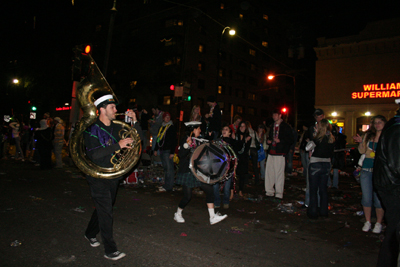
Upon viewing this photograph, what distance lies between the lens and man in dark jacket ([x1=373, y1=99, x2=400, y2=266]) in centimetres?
294

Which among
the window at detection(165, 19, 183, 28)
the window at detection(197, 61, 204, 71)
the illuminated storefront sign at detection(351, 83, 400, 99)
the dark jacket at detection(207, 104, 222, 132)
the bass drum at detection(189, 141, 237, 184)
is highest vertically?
the window at detection(165, 19, 183, 28)

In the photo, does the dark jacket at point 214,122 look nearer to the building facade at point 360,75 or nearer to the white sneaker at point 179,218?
the white sneaker at point 179,218

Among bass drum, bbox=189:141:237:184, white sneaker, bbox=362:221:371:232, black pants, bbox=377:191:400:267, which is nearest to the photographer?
black pants, bbox=377:191:400:267

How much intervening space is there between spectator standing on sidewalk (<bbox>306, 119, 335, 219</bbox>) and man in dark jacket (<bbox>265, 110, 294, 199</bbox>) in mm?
1344

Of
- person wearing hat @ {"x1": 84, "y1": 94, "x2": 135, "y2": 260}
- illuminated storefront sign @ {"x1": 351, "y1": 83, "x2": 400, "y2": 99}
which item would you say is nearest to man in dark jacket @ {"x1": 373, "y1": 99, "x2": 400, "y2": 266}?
person wearing hat @ {"x1": 84, "y1": 94, "x2": 135, "y2": 260}

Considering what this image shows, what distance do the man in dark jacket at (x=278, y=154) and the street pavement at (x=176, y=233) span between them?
0.42m

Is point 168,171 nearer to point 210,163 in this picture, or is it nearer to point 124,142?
point 210,163

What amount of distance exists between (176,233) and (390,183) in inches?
120

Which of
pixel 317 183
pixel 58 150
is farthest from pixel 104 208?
pixel 58 150

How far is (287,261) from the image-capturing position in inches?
144

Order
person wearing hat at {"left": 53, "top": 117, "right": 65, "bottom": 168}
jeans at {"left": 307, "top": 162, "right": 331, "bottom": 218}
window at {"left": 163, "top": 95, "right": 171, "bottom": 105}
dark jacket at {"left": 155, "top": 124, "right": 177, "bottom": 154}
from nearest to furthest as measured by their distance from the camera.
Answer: jeans at {"left": 307, "top": 162, "right": 331, "bottom": 218}, dark jacket at {"left": 155, "top": 124, "right": 177, "bottom": 154}, person wearing hat at {"left": 53, "top": 117, "right": 65, "bottom": 168}, window at {"left": 163, "top": 95, "right": 171, "bottom": 105}

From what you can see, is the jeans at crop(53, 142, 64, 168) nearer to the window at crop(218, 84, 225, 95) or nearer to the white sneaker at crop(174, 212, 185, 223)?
the white sneaker at crop(174, 212, 185, 223)

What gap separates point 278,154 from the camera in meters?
7.06

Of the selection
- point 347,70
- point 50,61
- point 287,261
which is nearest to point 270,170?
point 287,261
